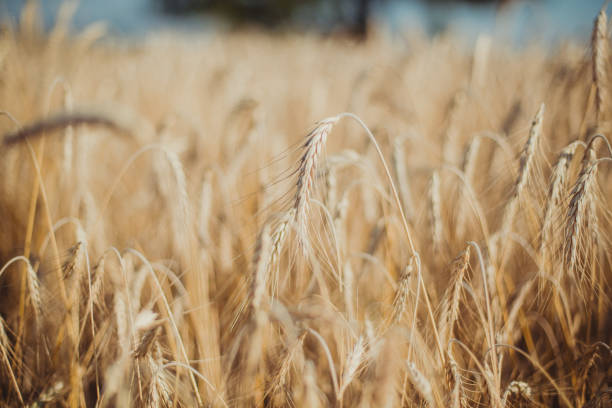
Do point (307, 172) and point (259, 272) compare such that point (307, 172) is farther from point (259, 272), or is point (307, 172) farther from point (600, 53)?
point (600, 53)

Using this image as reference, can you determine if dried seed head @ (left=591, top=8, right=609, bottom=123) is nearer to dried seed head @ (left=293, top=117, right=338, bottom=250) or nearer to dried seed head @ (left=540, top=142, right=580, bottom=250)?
dried seed head @ (left=540, top=142, right=580, bottom=250)

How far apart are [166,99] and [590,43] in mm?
2617

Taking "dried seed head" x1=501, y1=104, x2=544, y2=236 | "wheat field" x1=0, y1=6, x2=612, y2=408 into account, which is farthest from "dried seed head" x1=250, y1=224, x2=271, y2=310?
Answer: "dried seed head" x1=501, y1=104, x2=544, y2=236

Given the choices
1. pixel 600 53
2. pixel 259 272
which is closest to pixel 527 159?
pixel 600 53

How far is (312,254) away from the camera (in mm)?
556

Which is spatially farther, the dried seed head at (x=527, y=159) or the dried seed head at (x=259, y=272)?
the dried seed head at (x=527, y=159)

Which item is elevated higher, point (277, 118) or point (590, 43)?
point (590, 43)

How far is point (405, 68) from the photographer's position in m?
2.14

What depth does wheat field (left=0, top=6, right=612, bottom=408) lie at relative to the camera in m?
0.58

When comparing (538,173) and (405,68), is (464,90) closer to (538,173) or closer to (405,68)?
(538,173)

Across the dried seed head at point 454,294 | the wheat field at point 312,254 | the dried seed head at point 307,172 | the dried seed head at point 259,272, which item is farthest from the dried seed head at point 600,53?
the dried seed head at point 259,272

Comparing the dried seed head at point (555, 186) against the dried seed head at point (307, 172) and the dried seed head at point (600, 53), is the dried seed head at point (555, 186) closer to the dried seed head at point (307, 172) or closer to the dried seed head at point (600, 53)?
the dried seed head at point (600, 53)

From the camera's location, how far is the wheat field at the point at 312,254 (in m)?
0.58

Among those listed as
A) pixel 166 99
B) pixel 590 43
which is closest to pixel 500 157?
pixel 590 43
